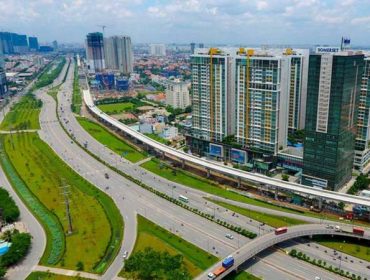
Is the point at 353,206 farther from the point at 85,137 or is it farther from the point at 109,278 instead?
the point at 85,137

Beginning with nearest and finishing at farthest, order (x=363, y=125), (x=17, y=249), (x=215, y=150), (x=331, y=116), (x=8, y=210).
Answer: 1. (x=17, y=249)
2. (x=8, y=210)
3. (x=331, y=116)
4. (x=363, y=125)
5. (x=215, y=150)

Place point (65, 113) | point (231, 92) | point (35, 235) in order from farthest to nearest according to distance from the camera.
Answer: point (65, 113) < point (231, 92) < point (35, 235)

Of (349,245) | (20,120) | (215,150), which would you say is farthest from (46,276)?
(20,120)

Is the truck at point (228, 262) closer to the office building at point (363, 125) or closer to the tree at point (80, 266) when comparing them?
the tree at point (80, 266)

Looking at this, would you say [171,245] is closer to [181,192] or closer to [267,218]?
[267,218]

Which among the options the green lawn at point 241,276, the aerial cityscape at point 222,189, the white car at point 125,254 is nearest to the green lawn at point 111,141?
the aerial cityscape at point 222,189

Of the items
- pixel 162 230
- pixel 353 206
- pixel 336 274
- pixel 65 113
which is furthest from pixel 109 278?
pixel 65 113

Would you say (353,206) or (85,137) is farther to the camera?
(85,137)

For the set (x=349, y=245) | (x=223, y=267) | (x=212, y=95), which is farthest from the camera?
(x=212, y=95)
